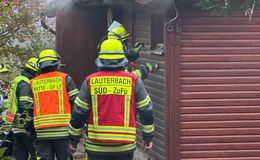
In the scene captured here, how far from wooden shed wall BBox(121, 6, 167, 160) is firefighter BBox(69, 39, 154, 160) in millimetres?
1978

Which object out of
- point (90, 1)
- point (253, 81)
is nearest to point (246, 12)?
point (253, 81)

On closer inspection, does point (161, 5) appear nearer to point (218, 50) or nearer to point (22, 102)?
point (218, 50)

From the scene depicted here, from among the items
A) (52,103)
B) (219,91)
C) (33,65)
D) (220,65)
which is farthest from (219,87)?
(33,65)

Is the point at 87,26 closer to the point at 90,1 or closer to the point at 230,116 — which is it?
the point at 90,1

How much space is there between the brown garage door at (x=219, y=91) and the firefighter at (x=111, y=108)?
1.86 meters

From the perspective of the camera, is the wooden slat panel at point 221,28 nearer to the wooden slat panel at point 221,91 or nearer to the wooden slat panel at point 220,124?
the wooden slat panel at point 221,91

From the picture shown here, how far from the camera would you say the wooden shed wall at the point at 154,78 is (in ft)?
25.7

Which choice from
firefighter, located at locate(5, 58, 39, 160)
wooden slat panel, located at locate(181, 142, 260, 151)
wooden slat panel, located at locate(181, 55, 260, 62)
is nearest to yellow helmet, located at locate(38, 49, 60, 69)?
firefighter, located at locate(5, 58, 39, 160)

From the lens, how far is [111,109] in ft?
18.5

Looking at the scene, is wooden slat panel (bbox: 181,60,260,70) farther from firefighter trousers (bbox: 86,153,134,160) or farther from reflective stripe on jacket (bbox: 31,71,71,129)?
firefighter trousers (bbox: 86,153,134,160)

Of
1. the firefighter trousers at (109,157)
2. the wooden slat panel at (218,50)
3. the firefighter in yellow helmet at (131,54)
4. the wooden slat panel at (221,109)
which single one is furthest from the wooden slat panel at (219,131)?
the firefighter trousers at (109,157)

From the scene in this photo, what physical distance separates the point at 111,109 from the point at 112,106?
35 millimetres

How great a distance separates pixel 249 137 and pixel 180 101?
1.13m

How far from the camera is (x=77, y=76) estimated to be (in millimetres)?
11680
